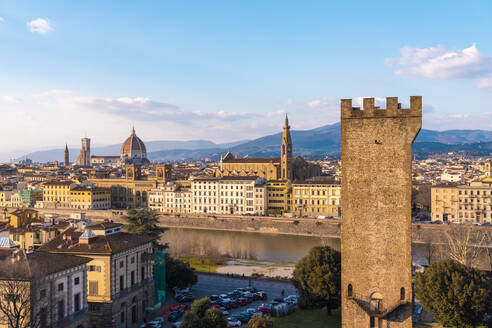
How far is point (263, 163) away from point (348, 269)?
2633 inches

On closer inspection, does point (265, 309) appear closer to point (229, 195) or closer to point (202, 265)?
point (202, 265)

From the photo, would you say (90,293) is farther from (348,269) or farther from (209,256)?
(209,256)

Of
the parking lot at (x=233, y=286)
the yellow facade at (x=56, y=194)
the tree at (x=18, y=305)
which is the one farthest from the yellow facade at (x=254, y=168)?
the tree at (x=18, y=305)

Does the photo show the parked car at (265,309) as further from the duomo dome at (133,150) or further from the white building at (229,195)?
the duomo dome at (133,150)

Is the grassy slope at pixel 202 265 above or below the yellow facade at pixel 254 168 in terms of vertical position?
below

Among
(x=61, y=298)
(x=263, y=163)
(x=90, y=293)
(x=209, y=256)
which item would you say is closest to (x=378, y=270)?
(x=61, y=298)

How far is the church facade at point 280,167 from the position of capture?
7431cm

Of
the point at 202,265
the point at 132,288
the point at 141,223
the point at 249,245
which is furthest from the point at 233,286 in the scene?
the point at 249,245

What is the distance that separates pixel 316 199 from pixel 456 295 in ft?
147

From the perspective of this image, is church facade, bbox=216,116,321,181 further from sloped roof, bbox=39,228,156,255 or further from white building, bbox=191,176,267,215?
sloped roof, bbox=39,228,156,255

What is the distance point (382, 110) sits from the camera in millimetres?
11859

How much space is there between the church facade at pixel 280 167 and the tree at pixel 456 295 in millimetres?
53006

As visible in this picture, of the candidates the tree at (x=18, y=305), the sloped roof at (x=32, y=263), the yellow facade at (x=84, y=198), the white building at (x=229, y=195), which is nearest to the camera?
the tree at (x=18, y=305)

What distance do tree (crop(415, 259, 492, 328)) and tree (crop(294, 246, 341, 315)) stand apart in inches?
148
